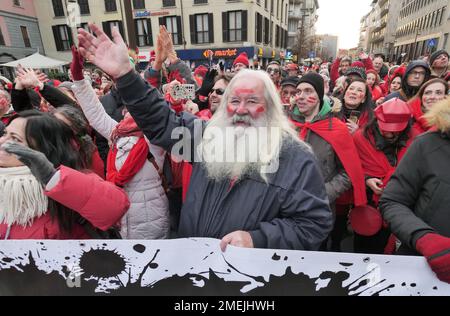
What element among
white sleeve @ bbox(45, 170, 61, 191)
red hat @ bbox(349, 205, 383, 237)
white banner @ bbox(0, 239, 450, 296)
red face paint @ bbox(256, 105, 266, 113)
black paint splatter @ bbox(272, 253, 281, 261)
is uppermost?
red face paint @ bbox(256, 105, 266, 113)

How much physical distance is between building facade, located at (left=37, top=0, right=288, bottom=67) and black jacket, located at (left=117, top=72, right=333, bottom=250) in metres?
23.7

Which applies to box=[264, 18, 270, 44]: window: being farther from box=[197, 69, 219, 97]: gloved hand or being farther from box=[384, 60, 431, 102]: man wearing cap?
box=[197, 69, 219, 97]: gloved hand

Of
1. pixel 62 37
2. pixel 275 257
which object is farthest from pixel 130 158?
pixel 62 37

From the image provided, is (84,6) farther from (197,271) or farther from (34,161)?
(197,271)

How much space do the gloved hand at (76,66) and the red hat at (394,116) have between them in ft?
7.99

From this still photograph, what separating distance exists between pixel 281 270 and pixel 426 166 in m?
1.00

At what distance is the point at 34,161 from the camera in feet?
4.48

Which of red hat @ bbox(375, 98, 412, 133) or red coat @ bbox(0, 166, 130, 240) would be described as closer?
red coat @ bbox(0, 166, 130, 240)

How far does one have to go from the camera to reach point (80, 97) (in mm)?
2373

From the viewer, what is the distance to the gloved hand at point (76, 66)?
6.23ft

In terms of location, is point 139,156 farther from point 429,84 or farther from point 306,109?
point 429,84

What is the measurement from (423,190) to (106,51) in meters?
1.95

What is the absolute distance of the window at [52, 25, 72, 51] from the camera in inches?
1005

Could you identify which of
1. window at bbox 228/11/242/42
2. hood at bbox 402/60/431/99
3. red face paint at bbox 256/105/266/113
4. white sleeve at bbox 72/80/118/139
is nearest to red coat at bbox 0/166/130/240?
red face paint at bbox 256/105/266/113
